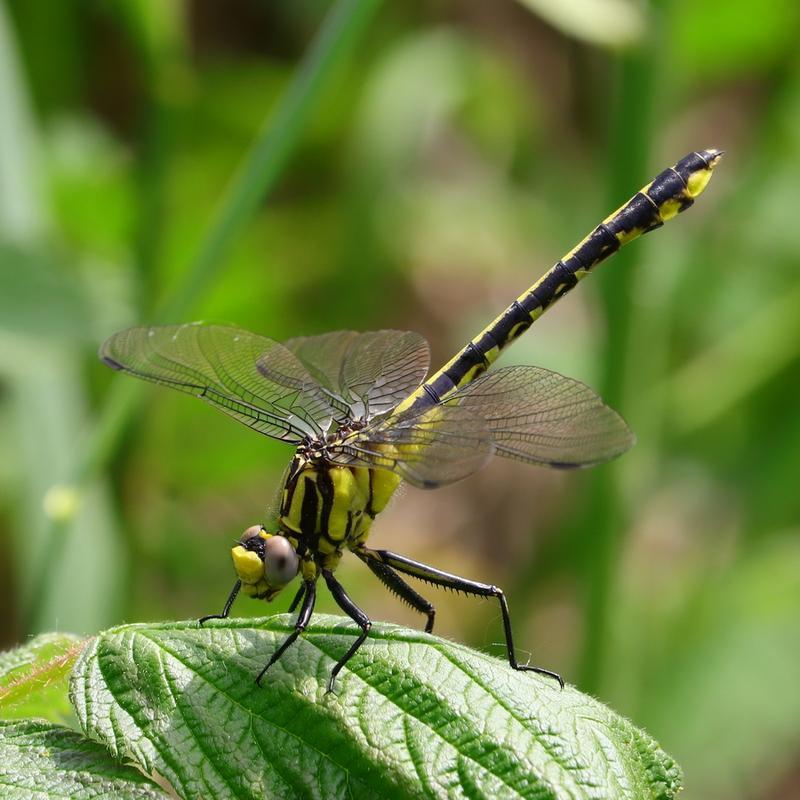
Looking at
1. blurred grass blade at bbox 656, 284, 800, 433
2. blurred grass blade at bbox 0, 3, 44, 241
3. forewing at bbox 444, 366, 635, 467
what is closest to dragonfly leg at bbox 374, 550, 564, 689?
forewing at bbox 444, 366, 635, 467

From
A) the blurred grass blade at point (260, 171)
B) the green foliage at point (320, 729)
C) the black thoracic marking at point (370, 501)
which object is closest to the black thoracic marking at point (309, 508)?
the black thoracic marking at point (370, 501)

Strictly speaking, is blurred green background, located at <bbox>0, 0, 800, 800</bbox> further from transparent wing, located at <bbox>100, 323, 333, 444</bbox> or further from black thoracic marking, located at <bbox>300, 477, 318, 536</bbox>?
black thoracic marking, located at <bbox>300, 477, 318, 536</bbox>

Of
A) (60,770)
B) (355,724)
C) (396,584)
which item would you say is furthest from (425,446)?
(60,770)

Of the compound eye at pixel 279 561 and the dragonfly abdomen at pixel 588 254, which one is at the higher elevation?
the dragonfly abdomen at pixel 588 254

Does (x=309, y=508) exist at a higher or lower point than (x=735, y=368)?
lower

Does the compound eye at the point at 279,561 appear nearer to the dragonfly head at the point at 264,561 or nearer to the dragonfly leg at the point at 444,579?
the dragonfly head at the point at 264,561

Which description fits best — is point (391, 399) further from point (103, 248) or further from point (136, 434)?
point (103, 248)

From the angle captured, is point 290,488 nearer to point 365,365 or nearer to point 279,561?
point 279,561
